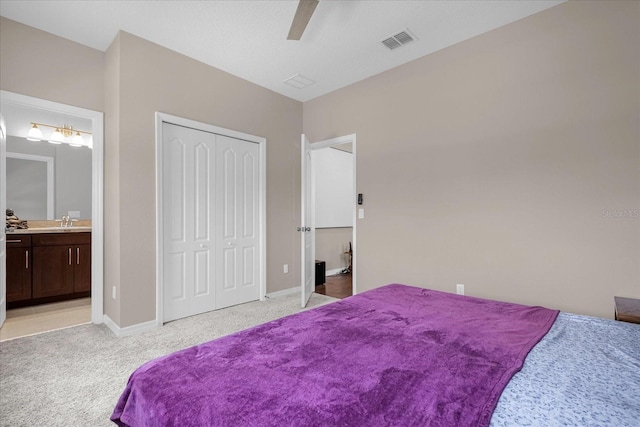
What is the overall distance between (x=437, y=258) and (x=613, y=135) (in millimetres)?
1675

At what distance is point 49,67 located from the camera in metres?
2.77

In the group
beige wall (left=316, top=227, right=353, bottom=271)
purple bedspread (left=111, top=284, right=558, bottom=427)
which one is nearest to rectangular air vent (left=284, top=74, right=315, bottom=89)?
beige wall (left=316, top=227, right=353, bottom=271)

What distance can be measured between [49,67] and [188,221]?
188 cm

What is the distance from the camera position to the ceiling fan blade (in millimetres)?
1882

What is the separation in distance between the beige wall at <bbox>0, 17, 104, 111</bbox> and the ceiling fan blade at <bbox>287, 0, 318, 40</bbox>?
2.25 meters

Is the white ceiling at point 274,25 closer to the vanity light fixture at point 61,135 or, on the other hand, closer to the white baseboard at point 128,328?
the vanity light fixture at point 61,135

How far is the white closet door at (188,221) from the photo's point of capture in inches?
123

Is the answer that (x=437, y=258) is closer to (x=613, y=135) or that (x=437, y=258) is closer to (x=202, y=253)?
(x=613, y=135)

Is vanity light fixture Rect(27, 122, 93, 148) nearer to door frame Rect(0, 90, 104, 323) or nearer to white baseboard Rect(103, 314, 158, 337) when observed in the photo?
door frame Rect(0, 90, 104, 323)

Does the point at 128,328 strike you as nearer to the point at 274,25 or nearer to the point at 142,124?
the point at 142,124

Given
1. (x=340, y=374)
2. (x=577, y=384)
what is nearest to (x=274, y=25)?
(x=340, y=374)

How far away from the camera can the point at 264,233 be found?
398 cm

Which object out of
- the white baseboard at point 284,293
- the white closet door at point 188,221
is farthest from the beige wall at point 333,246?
the white closet door at point 188,221

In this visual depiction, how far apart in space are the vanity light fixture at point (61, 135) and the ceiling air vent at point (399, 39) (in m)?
4.64
